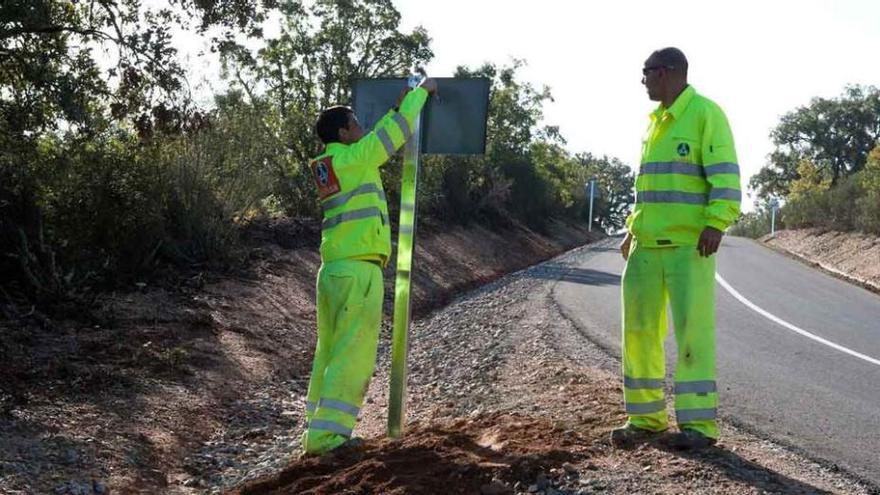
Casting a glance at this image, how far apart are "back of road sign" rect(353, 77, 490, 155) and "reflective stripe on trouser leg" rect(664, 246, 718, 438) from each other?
167 centimetres

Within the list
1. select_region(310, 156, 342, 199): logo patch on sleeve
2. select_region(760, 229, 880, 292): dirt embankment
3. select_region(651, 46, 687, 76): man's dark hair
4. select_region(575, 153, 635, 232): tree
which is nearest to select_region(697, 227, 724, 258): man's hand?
select_region(651, 46, 687, 76): man's dark hair

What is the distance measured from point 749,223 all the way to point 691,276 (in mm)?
65064

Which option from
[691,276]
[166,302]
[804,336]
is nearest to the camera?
[691,276]

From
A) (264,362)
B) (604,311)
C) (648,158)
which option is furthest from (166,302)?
(648,158)

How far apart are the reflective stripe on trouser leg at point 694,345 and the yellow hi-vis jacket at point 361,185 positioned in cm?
185

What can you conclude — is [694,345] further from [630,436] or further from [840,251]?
[840,251]

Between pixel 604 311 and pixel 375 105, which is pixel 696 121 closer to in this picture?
pixel 375 105

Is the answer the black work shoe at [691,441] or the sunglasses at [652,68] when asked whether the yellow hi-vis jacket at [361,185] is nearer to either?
Result: the sunglasses at [652,68]

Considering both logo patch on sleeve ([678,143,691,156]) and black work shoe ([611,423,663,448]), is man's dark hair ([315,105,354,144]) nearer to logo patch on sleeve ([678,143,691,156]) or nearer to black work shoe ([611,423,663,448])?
logo patch on sleeve ([678,143,691,156])

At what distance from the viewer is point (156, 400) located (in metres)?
8.64

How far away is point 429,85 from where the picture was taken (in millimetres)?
6637

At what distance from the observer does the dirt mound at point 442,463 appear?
5.41 meters

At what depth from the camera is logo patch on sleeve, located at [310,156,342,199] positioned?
6.39m

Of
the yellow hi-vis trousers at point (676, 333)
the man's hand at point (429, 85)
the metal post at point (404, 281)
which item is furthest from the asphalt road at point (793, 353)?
the man's hand at point (429, 85)
